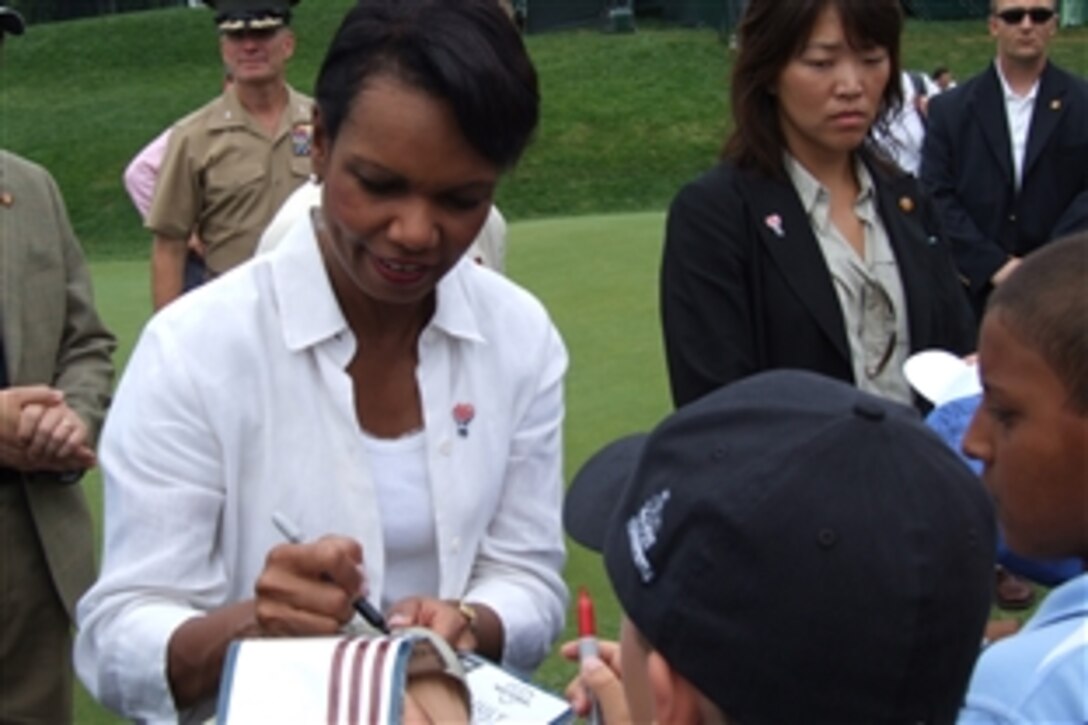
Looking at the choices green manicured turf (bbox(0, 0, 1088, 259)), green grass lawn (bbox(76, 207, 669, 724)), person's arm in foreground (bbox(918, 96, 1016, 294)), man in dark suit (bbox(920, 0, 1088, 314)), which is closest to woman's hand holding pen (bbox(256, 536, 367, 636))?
green grass lawn (bbox(76, 207, 669, 724))

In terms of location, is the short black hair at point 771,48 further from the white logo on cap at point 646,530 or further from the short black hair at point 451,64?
the white logo on cap at point 646,530

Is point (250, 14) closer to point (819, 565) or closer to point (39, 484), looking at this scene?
point (39, 484)

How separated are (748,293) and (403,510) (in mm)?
1463

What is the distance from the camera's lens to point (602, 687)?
2.06m

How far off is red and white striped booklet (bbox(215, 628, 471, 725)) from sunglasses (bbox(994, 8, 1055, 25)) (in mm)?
6082

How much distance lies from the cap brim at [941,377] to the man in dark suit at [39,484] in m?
1.83

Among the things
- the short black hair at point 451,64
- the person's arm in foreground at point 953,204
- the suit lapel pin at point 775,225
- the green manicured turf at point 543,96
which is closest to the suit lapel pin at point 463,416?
the short black hair at point 451,64

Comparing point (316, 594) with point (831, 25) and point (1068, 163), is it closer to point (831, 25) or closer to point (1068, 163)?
point (831, 25)

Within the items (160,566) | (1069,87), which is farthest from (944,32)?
(160,566)

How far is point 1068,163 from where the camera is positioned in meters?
7.05

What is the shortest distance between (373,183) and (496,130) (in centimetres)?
20

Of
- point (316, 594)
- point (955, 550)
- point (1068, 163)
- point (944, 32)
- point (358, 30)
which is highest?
point (358, 30)

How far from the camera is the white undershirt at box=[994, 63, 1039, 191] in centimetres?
707

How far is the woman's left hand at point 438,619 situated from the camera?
2363 mm
